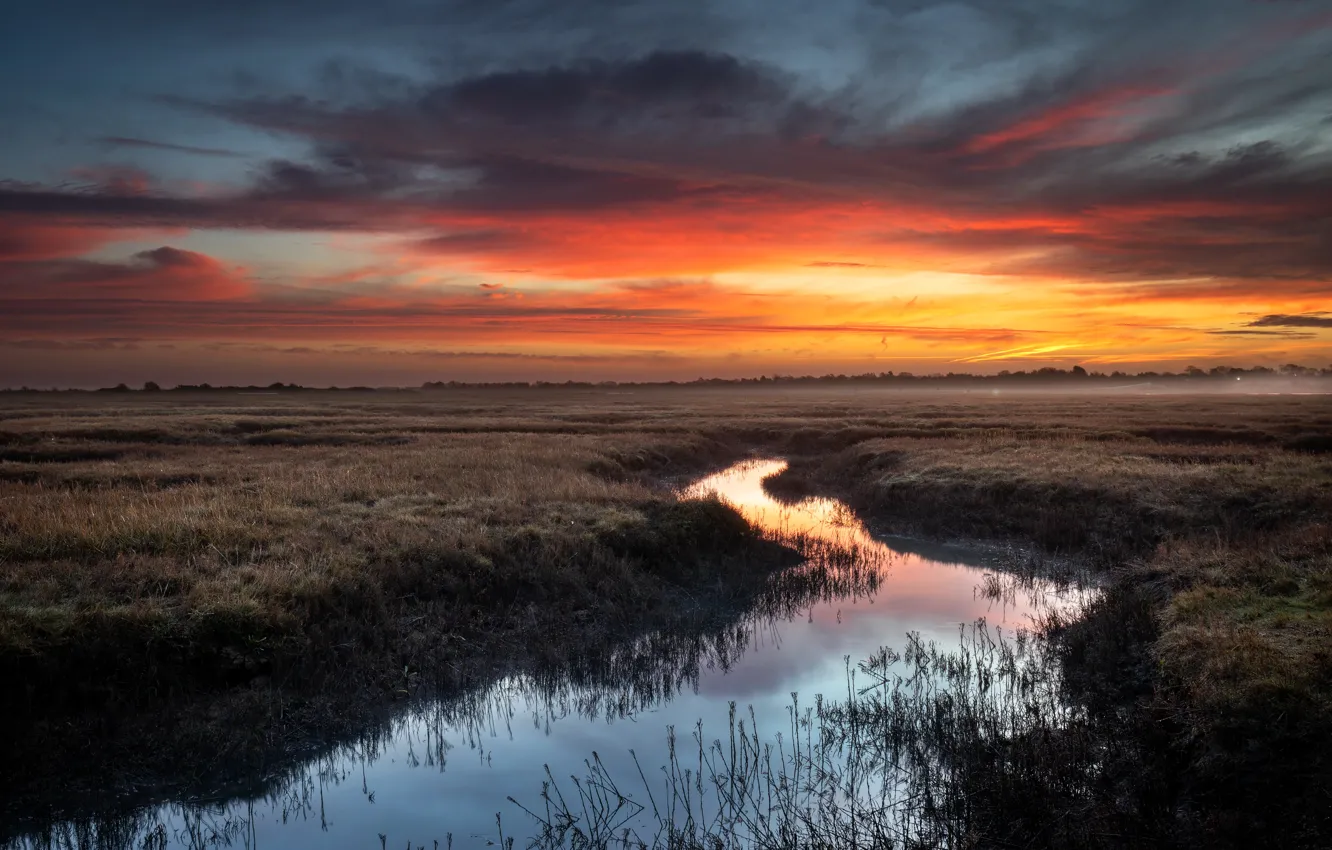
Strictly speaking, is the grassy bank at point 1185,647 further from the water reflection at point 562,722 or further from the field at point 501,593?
the water reflection at point 562,722

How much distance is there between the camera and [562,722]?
33.7 feet

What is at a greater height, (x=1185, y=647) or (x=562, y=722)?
(x=1185, y=647)

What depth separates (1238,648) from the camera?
30.6ft

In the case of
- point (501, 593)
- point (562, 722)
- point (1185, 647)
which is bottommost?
point (562, 722)

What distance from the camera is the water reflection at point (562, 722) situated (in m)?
7.71

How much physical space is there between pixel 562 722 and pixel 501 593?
474 cm

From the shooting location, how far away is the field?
8406 mm

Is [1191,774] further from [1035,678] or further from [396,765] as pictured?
[396,765]

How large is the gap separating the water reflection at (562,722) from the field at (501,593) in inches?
32.3

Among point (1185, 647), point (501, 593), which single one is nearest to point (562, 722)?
point (501, 593)

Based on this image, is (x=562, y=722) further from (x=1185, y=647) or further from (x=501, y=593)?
(x=1185, y=647)

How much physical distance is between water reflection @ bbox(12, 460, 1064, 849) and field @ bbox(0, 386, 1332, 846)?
82cm

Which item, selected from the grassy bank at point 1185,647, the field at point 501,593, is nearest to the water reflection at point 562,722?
the field at point 501,593

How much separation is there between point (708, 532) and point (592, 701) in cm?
928
